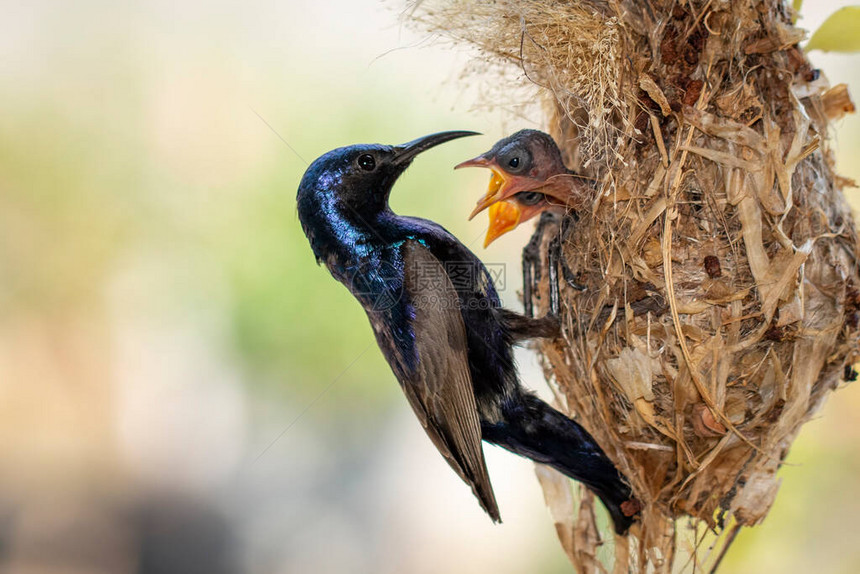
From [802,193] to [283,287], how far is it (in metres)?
1.55

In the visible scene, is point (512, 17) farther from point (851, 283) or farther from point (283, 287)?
point (283, 287)

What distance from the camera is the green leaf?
136cm

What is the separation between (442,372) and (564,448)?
0.98 feet

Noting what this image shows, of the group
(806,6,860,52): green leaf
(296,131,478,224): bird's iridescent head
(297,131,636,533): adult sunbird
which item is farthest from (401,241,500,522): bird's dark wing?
(806,6,860,52): green leaf

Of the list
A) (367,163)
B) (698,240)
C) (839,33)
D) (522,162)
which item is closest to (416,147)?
(367,163)

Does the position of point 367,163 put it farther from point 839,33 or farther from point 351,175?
point 839,33

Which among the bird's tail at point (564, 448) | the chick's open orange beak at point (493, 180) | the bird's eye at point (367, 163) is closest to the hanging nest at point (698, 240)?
the bird's tail at point (564, 448)

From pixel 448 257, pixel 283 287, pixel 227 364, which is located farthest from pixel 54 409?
pixel 448 257

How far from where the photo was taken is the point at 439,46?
141cm

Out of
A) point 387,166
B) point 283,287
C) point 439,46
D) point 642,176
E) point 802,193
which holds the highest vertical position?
point 283,287

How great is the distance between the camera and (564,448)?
1.41 meters

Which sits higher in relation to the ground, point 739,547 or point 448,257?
point 448,257

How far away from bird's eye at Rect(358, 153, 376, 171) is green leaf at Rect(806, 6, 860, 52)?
0.89 m

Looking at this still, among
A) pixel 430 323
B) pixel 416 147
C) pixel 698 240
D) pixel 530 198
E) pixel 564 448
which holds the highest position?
pixel 416 147
